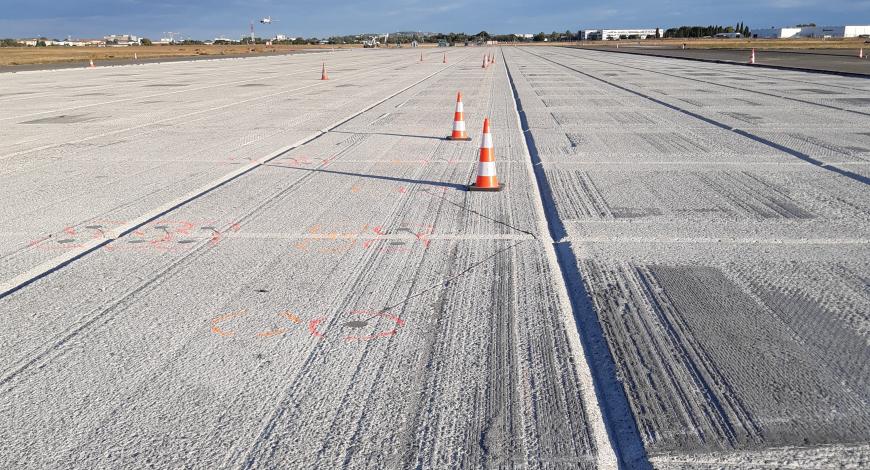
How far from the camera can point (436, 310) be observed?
452 cm

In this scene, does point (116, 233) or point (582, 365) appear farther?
point (116, 233)

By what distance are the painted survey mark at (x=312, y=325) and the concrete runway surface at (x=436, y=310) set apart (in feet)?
0.06

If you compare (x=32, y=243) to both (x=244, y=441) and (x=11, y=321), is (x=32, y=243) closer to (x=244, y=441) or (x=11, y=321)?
(x=11, y=321)

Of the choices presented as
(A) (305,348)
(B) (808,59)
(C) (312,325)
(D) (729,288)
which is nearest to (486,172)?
(D) (729,288)

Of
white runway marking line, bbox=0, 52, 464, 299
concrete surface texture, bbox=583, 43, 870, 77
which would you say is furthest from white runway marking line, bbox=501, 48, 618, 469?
concrete surface texture, bbox=583, 43, 870, 77

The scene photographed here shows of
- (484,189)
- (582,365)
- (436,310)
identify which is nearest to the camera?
(582,365)

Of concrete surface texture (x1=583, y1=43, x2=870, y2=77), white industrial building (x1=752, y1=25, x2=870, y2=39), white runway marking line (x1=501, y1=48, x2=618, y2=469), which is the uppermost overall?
white industrial building (x1=752, y1=25, x2=870, y2=39)

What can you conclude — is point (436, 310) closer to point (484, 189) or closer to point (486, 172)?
point (484, 189)

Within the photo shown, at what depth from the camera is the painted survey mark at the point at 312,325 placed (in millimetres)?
4176

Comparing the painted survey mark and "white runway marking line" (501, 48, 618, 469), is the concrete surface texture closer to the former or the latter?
"white runway marking line" (501, 48, 618, 469)

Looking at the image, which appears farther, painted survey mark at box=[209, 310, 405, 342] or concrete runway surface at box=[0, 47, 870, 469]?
painted survey mark at box=[209, 310, 405, 342]

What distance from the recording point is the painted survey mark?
13.7 ft

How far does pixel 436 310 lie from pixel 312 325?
0.78 metres

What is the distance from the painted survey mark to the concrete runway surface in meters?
0.02
